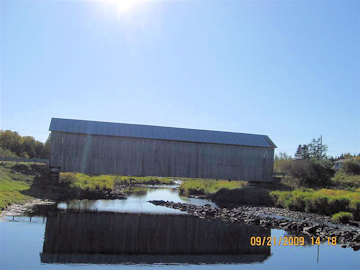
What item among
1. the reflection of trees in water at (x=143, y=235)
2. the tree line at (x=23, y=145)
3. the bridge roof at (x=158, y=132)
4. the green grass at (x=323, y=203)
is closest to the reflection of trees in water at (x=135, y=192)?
the bridge roof at (x=158, y=132)

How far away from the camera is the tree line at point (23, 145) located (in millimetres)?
51125

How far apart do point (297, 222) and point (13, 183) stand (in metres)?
19.8

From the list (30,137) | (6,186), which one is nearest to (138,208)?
(6,186)

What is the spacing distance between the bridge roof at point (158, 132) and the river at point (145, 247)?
43.6ft

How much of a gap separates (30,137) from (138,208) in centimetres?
4046

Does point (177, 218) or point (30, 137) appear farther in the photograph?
point (30, 137)

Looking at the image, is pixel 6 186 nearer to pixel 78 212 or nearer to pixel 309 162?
pixel 78 212

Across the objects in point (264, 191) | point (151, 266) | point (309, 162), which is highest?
point (309, 162)

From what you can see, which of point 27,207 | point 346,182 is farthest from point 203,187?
point 27,207

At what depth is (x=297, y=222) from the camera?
17.3 m

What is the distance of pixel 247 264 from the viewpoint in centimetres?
1126

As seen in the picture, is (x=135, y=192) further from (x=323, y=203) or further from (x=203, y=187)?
(x=323, y=203)
